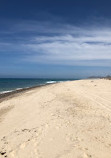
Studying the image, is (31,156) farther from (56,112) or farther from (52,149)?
(56,112)

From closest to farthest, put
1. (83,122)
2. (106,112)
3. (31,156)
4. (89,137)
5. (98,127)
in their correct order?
(31,156)
(89,137)
(98,127)
(83,122)
(106,112)

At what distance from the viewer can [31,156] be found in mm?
4988

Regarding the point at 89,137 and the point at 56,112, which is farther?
the point at 56,112

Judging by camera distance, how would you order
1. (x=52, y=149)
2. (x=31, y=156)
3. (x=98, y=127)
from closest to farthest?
(x=31, y=156)
(x=52, y=149)
(x=98, y=127)

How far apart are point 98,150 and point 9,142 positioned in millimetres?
2942

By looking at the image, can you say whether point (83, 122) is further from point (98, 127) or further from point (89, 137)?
point (89, 137)

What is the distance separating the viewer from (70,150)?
5.18m

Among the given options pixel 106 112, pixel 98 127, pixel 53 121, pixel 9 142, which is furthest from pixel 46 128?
pixel 106 112

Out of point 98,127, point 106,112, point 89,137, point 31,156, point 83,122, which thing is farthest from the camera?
point 106,112

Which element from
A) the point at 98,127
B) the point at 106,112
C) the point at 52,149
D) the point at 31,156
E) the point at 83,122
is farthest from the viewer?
the point at 106,112

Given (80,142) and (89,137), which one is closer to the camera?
(80,142)

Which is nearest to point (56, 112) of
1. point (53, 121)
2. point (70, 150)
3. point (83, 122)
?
point (53, 121)

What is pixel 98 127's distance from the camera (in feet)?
22.5

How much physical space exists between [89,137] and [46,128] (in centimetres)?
184
